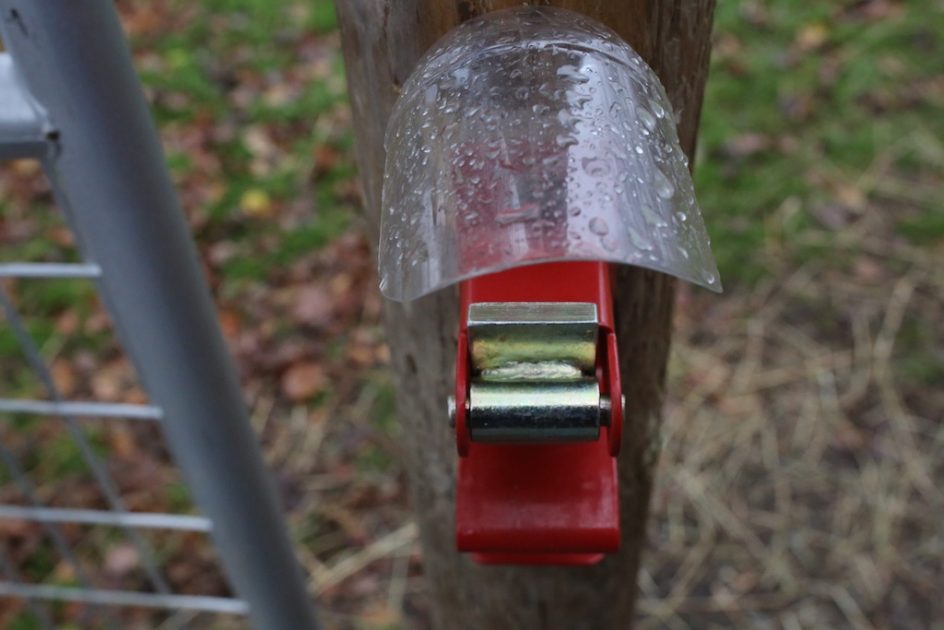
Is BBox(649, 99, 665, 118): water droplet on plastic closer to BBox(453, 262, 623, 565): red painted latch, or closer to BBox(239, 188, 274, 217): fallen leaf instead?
BBox(453, 262, 623, 565): red painted latch

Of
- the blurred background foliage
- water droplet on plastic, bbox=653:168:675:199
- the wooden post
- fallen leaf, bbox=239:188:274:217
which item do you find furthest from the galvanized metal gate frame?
fallen leaf, bbox=239:188:274:217

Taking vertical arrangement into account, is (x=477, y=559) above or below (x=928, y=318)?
above

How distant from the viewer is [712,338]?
217cm

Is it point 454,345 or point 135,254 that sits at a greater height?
point 135,254

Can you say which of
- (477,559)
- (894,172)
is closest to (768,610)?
(477,559)

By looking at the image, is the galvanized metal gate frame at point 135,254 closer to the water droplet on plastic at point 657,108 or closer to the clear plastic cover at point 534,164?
the clear plastic cover at point 534,164

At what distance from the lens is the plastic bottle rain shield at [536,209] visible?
1.50ft

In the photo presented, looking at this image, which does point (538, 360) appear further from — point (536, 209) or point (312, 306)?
point (312, 306)

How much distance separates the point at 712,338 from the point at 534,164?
1797 mm

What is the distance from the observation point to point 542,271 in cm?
59

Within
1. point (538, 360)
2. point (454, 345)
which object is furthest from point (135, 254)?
point (538, 360)

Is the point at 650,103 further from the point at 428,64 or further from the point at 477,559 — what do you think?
the point at 477,559

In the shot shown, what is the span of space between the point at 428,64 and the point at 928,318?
193 cm

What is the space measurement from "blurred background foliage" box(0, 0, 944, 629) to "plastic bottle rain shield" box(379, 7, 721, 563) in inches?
51.1
